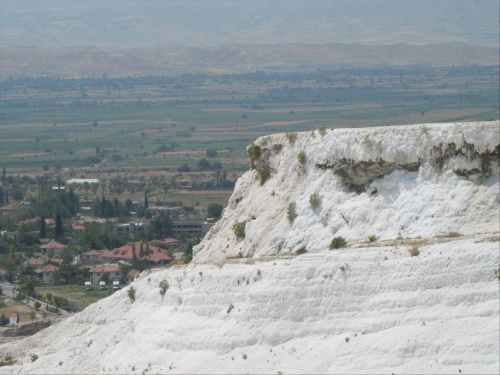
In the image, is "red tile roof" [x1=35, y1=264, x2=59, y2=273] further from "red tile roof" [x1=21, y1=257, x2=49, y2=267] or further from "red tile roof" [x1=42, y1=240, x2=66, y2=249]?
"red tile roof" [x1=42, y1=240, x2=66, y2=249]

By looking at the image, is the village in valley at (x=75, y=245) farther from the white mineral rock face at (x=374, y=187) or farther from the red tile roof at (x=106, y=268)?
the white mineral rock face at (x=374, y=187)

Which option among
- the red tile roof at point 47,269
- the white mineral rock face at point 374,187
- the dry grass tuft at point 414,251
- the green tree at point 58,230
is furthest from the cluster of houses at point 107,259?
the dry grass tuft at point 414,251

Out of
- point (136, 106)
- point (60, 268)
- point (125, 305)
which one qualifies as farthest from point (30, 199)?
point (136, 106)

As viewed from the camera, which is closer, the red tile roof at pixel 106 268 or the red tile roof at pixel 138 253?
the red tile roof at pixel 106 268

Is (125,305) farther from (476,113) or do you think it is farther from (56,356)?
(476,113)

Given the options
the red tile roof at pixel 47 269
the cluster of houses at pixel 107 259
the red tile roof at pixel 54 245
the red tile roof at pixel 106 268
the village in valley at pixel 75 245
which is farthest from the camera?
the red tile roof at pixel 54 245

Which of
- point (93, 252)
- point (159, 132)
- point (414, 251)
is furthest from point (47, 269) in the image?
point (159, 132)

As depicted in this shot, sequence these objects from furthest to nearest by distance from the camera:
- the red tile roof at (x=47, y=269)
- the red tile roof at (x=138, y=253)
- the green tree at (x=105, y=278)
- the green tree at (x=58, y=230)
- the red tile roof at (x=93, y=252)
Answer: the green tree at (x=58, y=230) < the red tile roof at (x=93, y=252) < the red tile roof at (x=138, y=253) < the red tile roof at (x=47, y=269) < the green tree at (x=105, y=278)
